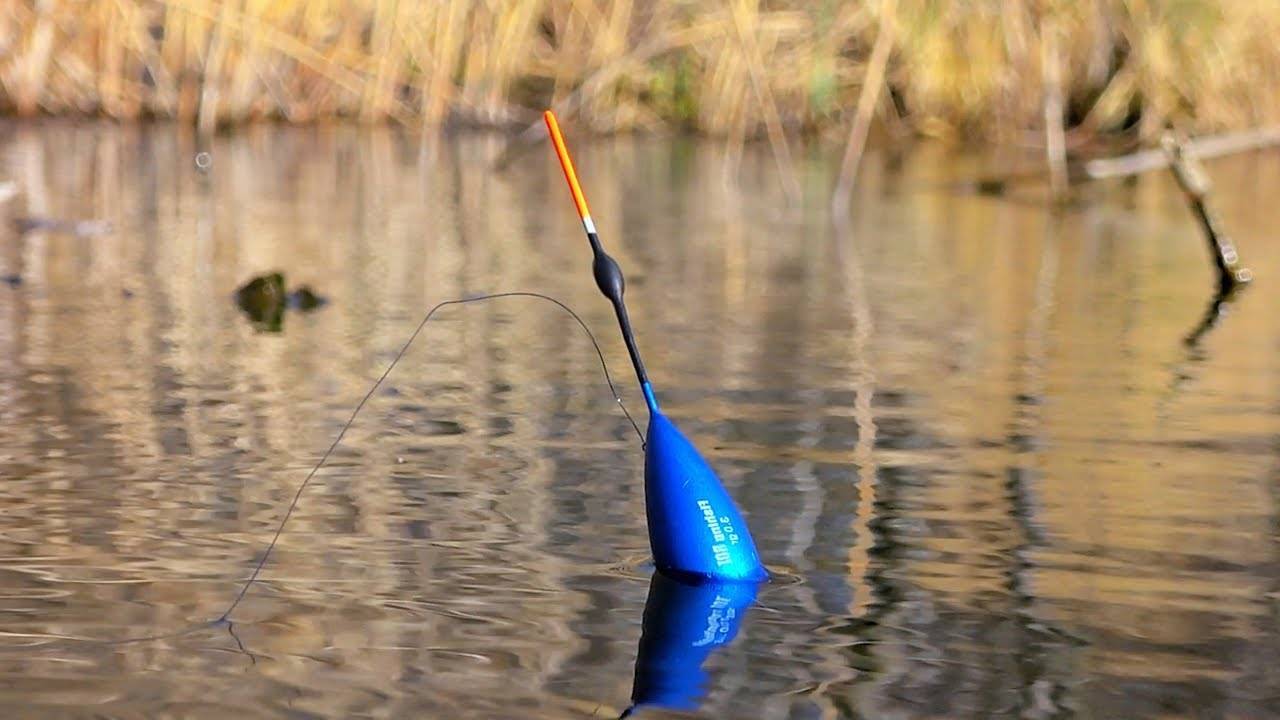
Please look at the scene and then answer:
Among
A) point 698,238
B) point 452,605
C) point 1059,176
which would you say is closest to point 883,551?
point 452,605

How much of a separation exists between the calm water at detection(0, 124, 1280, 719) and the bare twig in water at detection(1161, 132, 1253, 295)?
8.3 inches

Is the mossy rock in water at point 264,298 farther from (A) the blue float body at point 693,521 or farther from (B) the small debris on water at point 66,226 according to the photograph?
(A) the blue float body at point 693,521

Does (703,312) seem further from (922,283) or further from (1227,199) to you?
(1227,199)

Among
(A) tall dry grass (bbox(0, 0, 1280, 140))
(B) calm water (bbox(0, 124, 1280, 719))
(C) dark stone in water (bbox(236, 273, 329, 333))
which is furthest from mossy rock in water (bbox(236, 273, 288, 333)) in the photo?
(A) tall dry grass (bbox(0, 0, 1280, 140))

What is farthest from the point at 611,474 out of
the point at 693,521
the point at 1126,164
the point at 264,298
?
the point at 1126,164

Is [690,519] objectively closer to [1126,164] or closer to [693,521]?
[693,521]

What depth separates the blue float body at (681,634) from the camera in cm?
261

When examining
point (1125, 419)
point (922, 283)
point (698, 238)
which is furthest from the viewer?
point (698, 238)

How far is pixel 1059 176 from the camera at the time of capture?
979 cm

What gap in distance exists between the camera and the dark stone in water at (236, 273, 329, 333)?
19.6ft

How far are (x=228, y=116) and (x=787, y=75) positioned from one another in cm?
318

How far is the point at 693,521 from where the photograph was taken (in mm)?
3121

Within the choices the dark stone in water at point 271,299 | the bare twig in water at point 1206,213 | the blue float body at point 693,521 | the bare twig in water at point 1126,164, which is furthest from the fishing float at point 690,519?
the bare twig in water at point 1126,164

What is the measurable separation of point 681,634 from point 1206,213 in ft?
14.9
